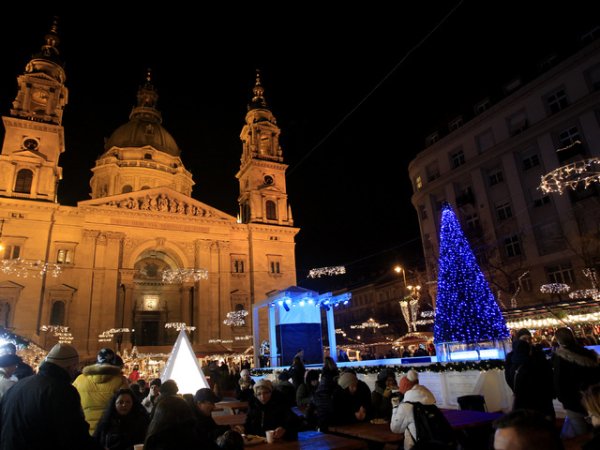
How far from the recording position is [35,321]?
3088 centimetres

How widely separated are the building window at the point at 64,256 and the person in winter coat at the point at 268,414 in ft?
110

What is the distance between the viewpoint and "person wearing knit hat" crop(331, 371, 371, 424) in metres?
6.04

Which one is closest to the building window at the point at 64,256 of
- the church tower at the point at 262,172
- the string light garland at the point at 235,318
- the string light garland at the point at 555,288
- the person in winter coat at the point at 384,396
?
the string light garland at the point at 235,318

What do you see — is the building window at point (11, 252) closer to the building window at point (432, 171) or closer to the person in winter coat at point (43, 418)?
the person in winter coat at point (43, 418)

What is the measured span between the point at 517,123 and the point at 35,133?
1527 inches

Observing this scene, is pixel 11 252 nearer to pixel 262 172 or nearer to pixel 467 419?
pixel 262 172

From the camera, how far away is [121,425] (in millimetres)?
4883

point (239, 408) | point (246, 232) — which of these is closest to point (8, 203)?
point (246, 232)

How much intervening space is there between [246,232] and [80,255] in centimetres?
1463

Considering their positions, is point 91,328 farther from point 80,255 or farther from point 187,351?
point 187,351

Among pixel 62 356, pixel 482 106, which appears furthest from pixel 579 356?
pixel 482 106

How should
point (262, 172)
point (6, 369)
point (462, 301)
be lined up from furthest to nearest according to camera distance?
point (262, 172), point (462, 301), point (6, 369)

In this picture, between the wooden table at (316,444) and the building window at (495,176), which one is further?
the building window at (495,176)

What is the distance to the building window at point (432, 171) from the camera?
36.7m
